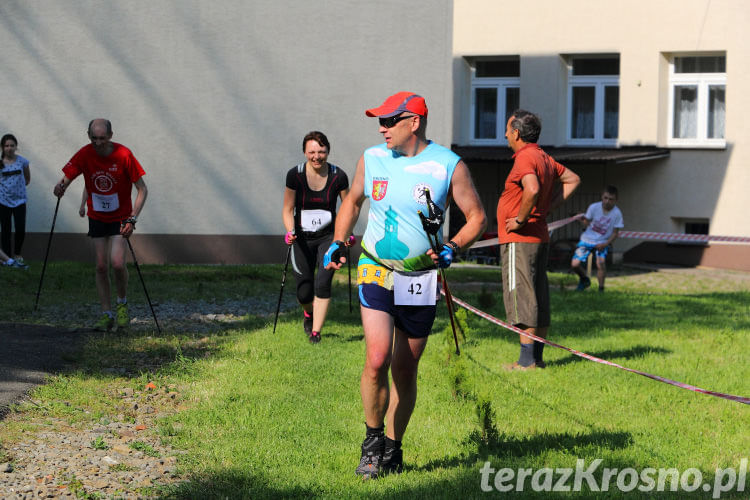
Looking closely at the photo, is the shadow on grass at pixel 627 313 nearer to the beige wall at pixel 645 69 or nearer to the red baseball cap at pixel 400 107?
the red baseball cap at pixel 400 107

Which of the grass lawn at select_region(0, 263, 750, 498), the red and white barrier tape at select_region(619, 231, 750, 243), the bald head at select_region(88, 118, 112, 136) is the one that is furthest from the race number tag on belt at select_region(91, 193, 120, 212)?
the red and white barrier tape at select_region(619, 231, 750, 243)

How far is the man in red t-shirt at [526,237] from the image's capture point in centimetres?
824

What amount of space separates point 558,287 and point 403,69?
5.22 metres

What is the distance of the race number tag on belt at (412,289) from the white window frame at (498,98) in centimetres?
2021

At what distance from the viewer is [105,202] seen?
375 inches

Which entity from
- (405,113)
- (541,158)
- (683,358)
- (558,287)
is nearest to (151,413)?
A: (405,113)

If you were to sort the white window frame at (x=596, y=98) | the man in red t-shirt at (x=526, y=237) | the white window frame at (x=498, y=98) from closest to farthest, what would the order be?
the man in red t-shirt at (x=526, y=237)
the white window frame at (x=596, y=98)
the white window frame at (x=498, y=98)

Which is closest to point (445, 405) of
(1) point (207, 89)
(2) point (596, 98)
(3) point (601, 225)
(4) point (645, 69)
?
(3) point (601, 225)

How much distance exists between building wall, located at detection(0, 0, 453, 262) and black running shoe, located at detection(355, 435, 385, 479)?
13.0 metres

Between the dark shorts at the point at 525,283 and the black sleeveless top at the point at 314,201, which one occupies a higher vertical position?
the black sleeveless top at the point at 314,201

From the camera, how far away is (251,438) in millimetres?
6027

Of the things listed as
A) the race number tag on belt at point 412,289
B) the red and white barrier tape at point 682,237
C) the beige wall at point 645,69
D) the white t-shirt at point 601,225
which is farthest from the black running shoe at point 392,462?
the beige wall at point 645,69

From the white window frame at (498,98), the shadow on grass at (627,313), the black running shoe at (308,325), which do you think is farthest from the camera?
the white window frame at (498,98)

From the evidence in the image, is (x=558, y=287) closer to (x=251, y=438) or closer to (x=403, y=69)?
(x=403, y=69)
